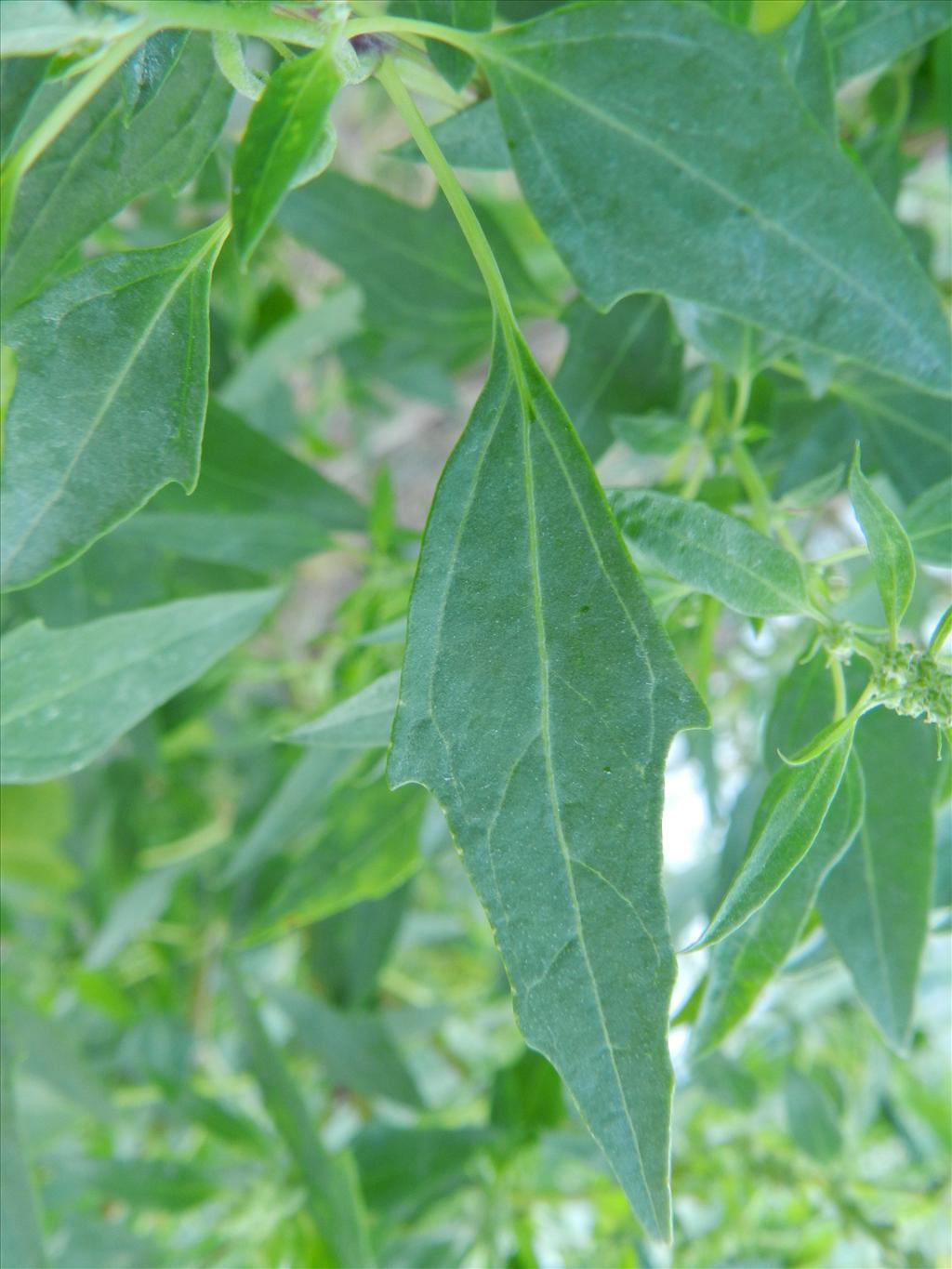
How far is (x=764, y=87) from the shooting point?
353 millimetres

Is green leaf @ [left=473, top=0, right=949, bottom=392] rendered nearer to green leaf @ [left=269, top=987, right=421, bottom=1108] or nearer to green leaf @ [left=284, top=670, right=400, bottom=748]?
green leaf @ [left=284, top=670, right=400, bottom=748]

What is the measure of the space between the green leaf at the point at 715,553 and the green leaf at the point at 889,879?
0.37 feet

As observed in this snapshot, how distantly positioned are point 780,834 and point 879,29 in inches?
13.2

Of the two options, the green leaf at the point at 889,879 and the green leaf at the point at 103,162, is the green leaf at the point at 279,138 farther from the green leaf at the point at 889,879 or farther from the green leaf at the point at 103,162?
the green leaf at the point at 889,879

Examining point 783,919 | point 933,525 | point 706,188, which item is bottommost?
point 783,919

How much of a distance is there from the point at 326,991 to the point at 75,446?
722mm

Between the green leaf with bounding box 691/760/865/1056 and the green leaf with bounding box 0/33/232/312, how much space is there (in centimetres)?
32

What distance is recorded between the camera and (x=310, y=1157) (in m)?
0.74

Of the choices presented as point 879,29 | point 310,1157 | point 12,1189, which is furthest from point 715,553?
point 310,1157

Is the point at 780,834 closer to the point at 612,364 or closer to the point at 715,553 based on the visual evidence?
the point at 715,553

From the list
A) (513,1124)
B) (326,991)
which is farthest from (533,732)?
(326,991)

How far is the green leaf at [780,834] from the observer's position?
13.6 inches

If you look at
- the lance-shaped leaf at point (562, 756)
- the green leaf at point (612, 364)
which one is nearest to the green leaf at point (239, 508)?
the green leaf at point (612, 364)

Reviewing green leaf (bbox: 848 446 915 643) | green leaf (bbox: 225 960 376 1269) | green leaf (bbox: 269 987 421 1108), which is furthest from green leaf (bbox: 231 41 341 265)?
green leaf (bbox: 269 987 421 1108)
